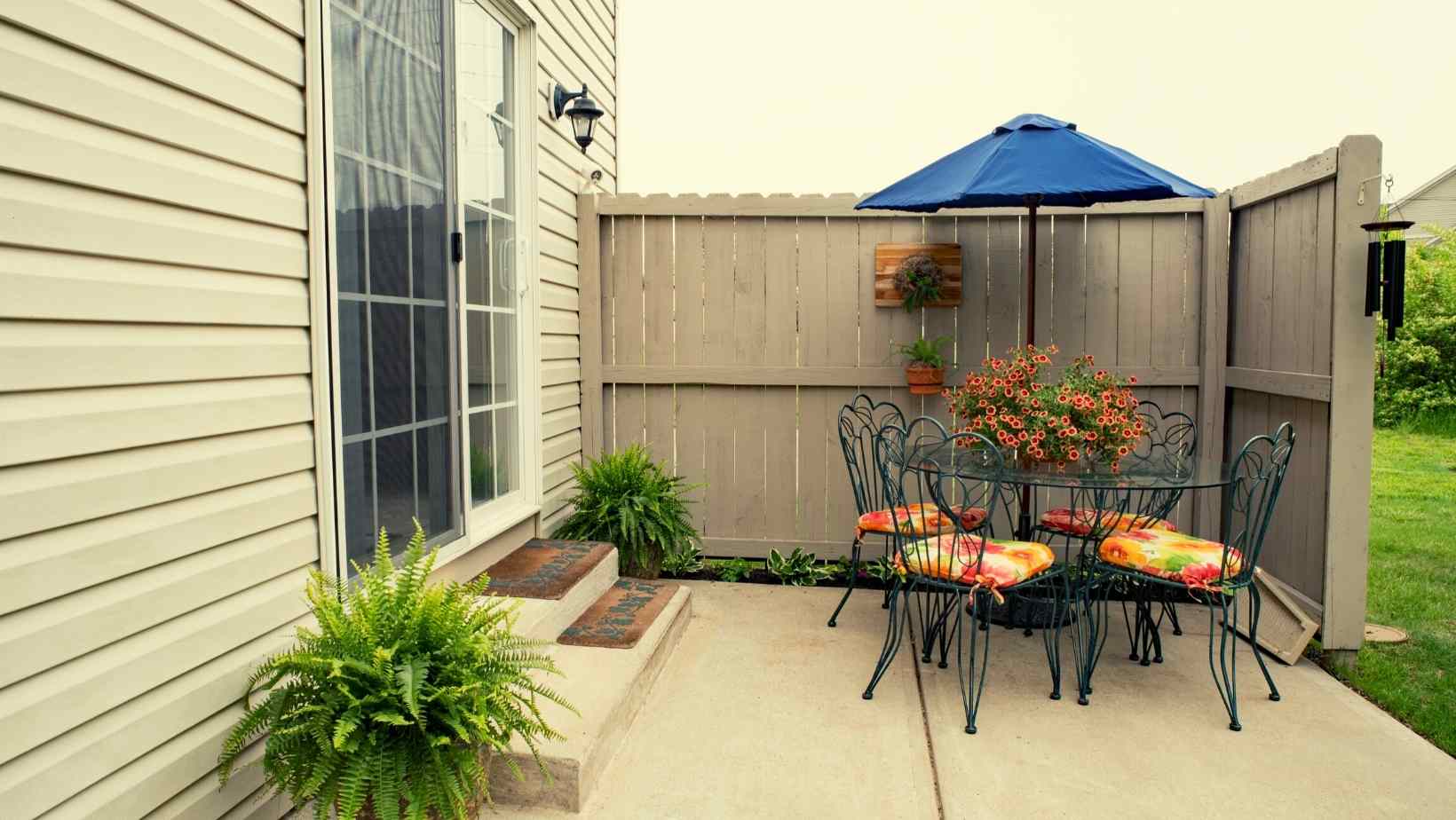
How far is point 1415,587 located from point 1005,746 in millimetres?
3012

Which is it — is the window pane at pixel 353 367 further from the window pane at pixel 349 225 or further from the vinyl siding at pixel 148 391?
the vinyl siding at pixel 148 391

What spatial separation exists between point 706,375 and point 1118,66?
732cm

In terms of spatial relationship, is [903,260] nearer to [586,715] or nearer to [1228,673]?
[1228,673]

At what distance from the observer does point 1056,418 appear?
328 cm

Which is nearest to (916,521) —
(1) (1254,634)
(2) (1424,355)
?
(1) (1254,634)

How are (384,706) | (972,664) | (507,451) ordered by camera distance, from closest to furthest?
(384,706)
(972,664)
(507,451)

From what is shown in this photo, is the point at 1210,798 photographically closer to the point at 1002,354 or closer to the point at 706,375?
→ the point at 1002,354

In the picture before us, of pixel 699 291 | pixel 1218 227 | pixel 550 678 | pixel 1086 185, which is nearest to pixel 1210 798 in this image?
pixel 550 678

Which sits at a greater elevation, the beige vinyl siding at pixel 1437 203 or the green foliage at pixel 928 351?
the beige vinyl siding at pixel 1437 203

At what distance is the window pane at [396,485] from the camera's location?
2748 mm

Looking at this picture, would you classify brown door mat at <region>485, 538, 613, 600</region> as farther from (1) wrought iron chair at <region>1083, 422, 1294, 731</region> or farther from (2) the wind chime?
(2) the wind chime

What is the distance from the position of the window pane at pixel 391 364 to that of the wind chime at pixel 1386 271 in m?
3.19

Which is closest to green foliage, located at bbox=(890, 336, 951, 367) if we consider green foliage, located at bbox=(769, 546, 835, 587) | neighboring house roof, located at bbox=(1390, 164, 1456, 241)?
green foliage, located at bbox=(769, 546, 835, 587)

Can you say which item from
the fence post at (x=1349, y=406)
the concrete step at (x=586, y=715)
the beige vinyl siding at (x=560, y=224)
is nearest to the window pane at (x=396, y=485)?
the concrete step at (x=586, y=715)
